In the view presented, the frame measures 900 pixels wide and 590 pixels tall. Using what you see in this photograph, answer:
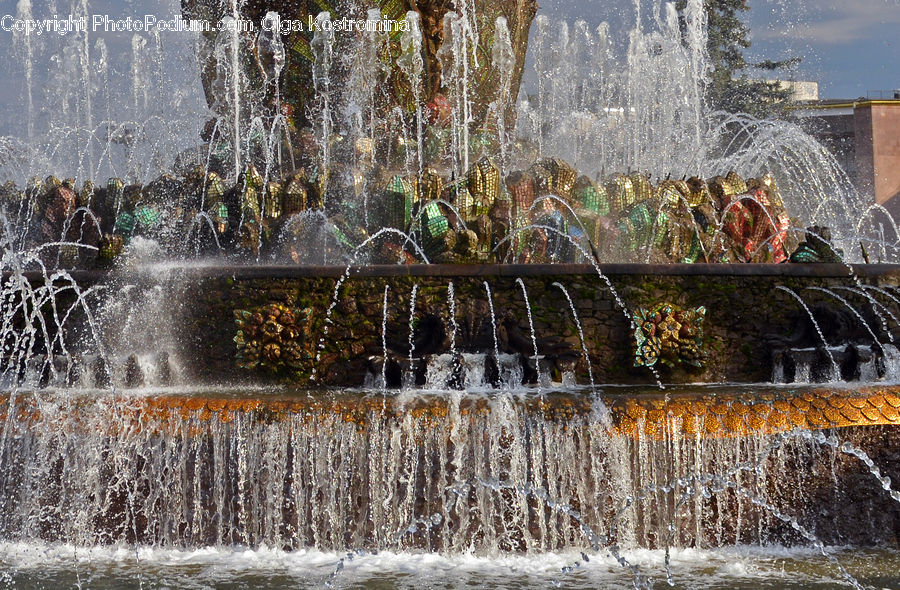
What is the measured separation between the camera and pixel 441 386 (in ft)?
20.9

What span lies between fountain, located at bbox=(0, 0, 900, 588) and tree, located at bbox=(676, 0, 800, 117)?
2229 centimetres

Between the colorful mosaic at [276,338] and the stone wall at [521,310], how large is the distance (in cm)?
2

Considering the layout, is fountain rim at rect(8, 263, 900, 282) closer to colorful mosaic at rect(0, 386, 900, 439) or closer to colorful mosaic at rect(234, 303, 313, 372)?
colorful mosaic at rect(234, 303, 313, 372)

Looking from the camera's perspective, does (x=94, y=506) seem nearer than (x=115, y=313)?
Yes

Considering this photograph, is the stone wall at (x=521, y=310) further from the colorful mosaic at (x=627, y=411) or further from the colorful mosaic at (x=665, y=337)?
the colorful mosaic at (x=627, y=411)

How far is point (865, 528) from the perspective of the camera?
5715 millimetres

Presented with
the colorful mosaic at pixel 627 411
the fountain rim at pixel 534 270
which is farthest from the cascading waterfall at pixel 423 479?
the fountain rim at pixel 534 270

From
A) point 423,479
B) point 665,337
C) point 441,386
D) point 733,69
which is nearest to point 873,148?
point 733,69

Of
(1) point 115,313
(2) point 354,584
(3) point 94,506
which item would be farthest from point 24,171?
(2) point 354,584

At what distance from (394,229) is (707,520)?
3468mm

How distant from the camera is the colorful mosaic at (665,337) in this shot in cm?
659

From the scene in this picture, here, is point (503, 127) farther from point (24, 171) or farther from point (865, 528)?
point (24, 171)

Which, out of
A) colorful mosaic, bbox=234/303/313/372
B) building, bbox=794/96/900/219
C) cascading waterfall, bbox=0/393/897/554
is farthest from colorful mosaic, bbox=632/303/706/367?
Result: building, bbox=794/96/900/219

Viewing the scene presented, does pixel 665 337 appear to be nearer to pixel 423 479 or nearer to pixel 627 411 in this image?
pixel 627 411
